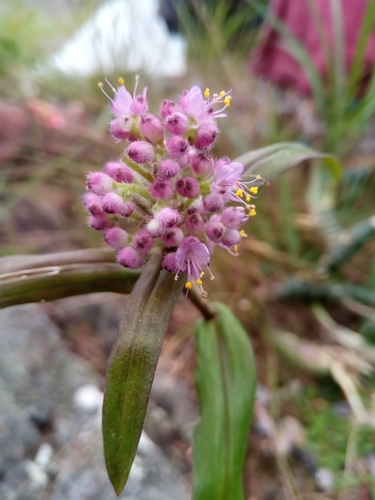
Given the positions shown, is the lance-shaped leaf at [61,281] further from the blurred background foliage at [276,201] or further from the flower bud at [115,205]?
the blurred background foliage at [276,201]

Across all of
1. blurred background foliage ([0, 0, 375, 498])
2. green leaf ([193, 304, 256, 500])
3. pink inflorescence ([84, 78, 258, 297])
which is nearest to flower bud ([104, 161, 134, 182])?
pink inflorescence ([84, 78, 258, 297])

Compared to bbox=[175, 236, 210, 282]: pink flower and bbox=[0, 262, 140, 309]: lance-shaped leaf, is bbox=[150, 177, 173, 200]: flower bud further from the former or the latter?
bbox=[0, 262, 140, 309]: lance-shaped leaf

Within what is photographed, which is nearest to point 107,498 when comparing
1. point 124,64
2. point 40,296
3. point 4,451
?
point 4,451

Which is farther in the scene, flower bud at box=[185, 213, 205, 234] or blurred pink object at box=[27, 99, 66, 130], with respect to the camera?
blurred pink object at box=[27, 99, 66, 130]

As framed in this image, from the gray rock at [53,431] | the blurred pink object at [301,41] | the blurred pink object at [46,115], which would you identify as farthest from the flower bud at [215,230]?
the blurred pink object at [46,115]

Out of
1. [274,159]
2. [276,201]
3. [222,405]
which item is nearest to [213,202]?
[274,159]
